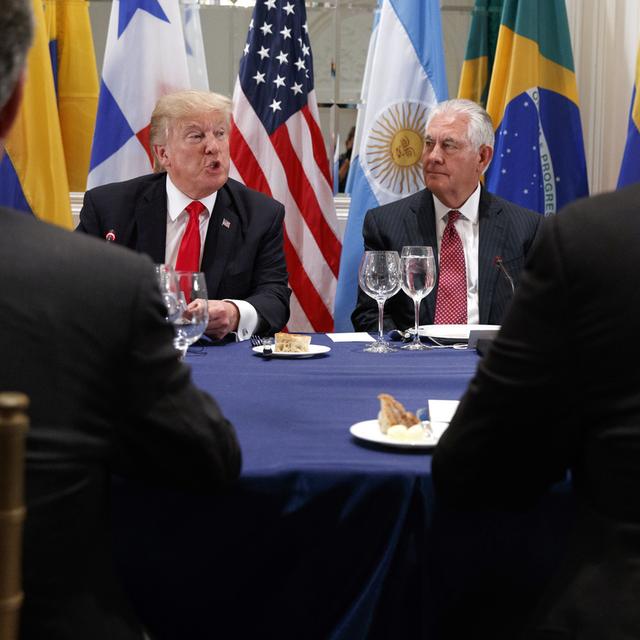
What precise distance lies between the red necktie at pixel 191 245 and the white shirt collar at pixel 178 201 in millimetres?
31

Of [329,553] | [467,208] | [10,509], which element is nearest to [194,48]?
[467,208]

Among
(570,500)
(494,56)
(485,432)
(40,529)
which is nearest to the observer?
(40,529)

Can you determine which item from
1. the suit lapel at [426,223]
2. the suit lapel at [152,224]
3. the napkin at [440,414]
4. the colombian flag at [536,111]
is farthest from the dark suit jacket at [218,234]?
the colombian flag at [536,111]

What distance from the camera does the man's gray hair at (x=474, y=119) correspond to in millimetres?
3359

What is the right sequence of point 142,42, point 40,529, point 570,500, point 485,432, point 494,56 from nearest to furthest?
1. point 40,529
2. point 485,432
3. point 570,500
4. point 142,42
5. point 494,56

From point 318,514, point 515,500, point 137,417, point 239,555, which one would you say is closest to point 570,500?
point 515,500

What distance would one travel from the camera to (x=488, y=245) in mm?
3037

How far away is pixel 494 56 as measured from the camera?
4375 mm

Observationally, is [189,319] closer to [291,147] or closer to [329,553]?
[329,553]

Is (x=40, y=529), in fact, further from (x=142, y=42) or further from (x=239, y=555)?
(x=142, y=42)

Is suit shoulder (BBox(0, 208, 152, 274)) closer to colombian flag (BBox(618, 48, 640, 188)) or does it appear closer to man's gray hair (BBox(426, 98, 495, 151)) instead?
man's gray hair (BBox(426, 98, 495, 151))

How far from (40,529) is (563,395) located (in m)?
0.56

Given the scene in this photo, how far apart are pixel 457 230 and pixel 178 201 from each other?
98 cm

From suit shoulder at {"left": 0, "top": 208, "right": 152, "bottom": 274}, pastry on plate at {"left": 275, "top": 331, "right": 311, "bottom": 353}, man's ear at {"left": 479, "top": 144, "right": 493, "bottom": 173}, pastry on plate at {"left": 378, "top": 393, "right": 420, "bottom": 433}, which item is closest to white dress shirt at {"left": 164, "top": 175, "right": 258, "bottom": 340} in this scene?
pastry on plate at {"left": 275, "top": 331, "right": 311, "bottom": 353}
